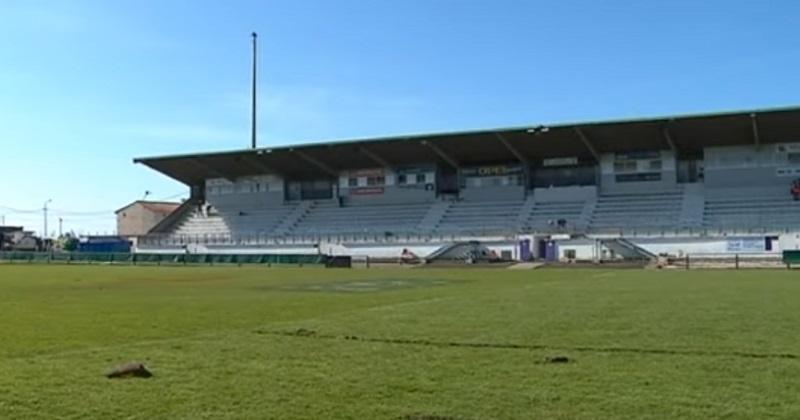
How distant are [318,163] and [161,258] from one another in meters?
18.4

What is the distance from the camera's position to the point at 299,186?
300 ft

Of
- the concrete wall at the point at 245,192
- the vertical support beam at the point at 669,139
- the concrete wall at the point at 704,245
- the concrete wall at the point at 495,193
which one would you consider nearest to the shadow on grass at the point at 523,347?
the concrete wall at the point at 704,245

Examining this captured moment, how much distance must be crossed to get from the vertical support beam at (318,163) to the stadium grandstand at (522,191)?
0.12 meters

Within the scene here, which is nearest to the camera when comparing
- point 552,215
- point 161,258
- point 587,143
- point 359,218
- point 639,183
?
point 587,143

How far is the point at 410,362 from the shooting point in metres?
10.3

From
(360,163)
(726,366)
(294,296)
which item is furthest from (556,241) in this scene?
(726,366)

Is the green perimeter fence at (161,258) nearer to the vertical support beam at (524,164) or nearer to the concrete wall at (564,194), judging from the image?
the vertical support beam at (524,164)

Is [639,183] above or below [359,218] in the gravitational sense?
above

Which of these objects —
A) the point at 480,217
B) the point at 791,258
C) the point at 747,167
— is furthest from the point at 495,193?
the point at 791,258

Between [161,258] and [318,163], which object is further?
[318,163]

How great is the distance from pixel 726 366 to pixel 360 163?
75.7m

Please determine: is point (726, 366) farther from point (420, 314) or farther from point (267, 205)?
point (267, 205)

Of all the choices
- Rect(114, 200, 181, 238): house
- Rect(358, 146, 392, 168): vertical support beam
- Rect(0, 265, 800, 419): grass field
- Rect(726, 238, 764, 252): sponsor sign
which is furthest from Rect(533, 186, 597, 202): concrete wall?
Rect(0, 265, 800, 419): grass field

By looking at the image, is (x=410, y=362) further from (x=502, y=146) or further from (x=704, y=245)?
(x=502, y=146)
